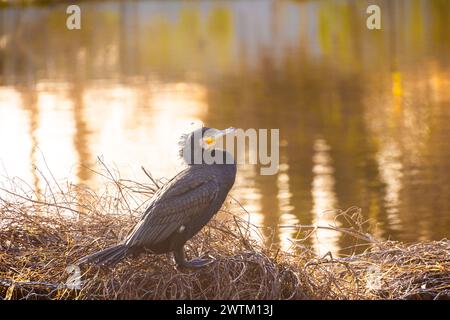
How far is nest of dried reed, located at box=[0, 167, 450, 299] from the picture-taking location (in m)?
7.55

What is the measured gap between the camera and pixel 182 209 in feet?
24.1

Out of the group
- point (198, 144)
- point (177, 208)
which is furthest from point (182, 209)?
point (198, 144)

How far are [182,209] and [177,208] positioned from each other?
31 millimetres

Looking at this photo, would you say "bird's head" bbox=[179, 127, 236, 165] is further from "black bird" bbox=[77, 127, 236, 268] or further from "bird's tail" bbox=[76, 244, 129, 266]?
"bird's tail" bbox=[76, 244, 129, 266]

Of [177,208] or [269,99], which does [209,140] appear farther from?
[269,99]

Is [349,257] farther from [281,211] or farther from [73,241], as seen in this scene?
[281,211]

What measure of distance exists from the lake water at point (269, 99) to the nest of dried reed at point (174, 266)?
19.0 inches

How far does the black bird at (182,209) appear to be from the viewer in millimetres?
7301

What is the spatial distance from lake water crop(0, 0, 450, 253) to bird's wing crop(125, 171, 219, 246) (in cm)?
49

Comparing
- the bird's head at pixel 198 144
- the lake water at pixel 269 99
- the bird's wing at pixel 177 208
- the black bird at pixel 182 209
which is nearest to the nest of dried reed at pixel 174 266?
the black bird at pixel 182 209

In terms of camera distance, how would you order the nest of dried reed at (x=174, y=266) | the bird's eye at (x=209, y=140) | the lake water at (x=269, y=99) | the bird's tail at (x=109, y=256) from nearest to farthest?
the bird's tail at (x=109, y=256) → the bird's eye at (x=209, y=140) → the nest of dried reed at (x=174, y=266) → the lake water at (x=269, y=99)

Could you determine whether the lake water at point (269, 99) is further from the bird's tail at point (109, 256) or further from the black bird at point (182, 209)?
the bird's tail at point (109, 256)

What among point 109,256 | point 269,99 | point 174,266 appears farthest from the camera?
point 269,99

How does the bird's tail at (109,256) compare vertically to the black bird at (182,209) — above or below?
below
